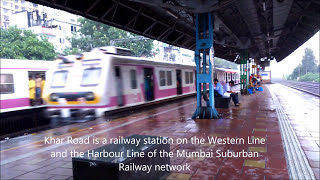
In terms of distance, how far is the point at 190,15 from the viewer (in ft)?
33.5

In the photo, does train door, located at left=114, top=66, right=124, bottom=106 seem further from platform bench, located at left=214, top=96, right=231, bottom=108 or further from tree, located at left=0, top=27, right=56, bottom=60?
tree, located at left=0, top=27, right=56, bottom=60

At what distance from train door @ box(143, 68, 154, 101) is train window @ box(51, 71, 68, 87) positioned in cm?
385

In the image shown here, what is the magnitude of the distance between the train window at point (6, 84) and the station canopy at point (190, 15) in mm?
4089

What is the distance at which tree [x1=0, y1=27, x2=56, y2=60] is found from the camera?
19.5 m

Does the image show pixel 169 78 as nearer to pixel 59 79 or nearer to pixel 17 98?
pixel 59 79

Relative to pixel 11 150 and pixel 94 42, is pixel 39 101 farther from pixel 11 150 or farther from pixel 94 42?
pixel 94 42

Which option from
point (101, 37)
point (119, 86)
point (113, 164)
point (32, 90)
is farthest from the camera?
point (101, 37)

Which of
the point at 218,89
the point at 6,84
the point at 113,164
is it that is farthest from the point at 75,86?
the point at 113,164

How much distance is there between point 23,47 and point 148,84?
528 inches

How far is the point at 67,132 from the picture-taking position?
734 centimetres

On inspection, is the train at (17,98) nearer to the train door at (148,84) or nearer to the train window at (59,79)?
the train window at (59,79)

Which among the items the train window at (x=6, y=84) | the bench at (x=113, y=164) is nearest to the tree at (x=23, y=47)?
the train window at (x=6, y=84)

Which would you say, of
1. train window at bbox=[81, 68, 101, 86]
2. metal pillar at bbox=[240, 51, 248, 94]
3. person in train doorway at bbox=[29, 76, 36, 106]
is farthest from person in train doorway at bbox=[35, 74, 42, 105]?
metal pillar at bbox=[240, 51, 248, 94]

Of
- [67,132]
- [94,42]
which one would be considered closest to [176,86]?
[67,132]
